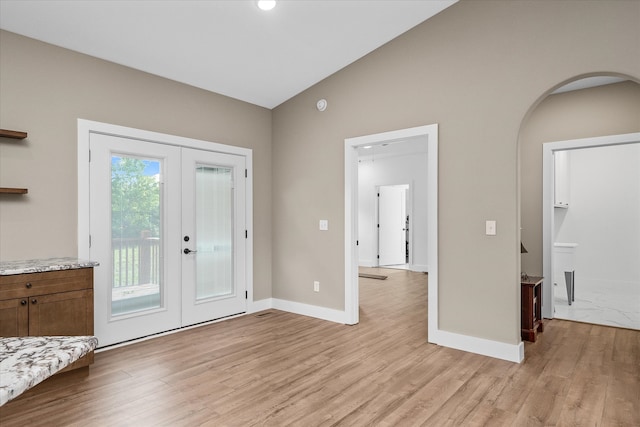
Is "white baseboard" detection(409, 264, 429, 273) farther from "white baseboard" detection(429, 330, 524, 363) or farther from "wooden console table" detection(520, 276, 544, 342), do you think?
"white baseboard" detection(429, 330, 524, 363)

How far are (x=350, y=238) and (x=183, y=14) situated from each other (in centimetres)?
282

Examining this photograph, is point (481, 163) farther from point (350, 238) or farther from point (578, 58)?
point (350, 238)

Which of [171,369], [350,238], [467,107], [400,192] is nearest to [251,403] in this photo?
[171,369]

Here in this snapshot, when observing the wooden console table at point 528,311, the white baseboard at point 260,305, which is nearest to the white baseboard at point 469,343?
the wooden console table at point 528,311

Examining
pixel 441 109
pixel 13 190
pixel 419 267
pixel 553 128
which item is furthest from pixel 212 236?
pixel 419 267

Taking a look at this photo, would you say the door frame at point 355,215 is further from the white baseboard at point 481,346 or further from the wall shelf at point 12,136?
the wall shelf at point 12,136

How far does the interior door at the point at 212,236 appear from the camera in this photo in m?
4.29

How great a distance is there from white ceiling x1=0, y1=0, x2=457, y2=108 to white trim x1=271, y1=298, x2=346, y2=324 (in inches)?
112

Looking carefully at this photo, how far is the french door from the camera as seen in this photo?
3.63 m

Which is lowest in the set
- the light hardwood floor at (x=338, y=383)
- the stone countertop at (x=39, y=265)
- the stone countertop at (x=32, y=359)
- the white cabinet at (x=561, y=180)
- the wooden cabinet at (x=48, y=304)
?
the light hardwood floor at (x=338, y=383)

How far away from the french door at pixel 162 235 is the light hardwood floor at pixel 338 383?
0.34 metres

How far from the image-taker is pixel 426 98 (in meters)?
3.86

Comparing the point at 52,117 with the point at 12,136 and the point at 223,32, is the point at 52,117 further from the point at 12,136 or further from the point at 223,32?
the point at 223,32

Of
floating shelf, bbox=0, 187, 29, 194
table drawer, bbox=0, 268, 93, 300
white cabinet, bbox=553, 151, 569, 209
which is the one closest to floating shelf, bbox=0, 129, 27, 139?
floating shelf, bbox=0, 187, 29, 194
